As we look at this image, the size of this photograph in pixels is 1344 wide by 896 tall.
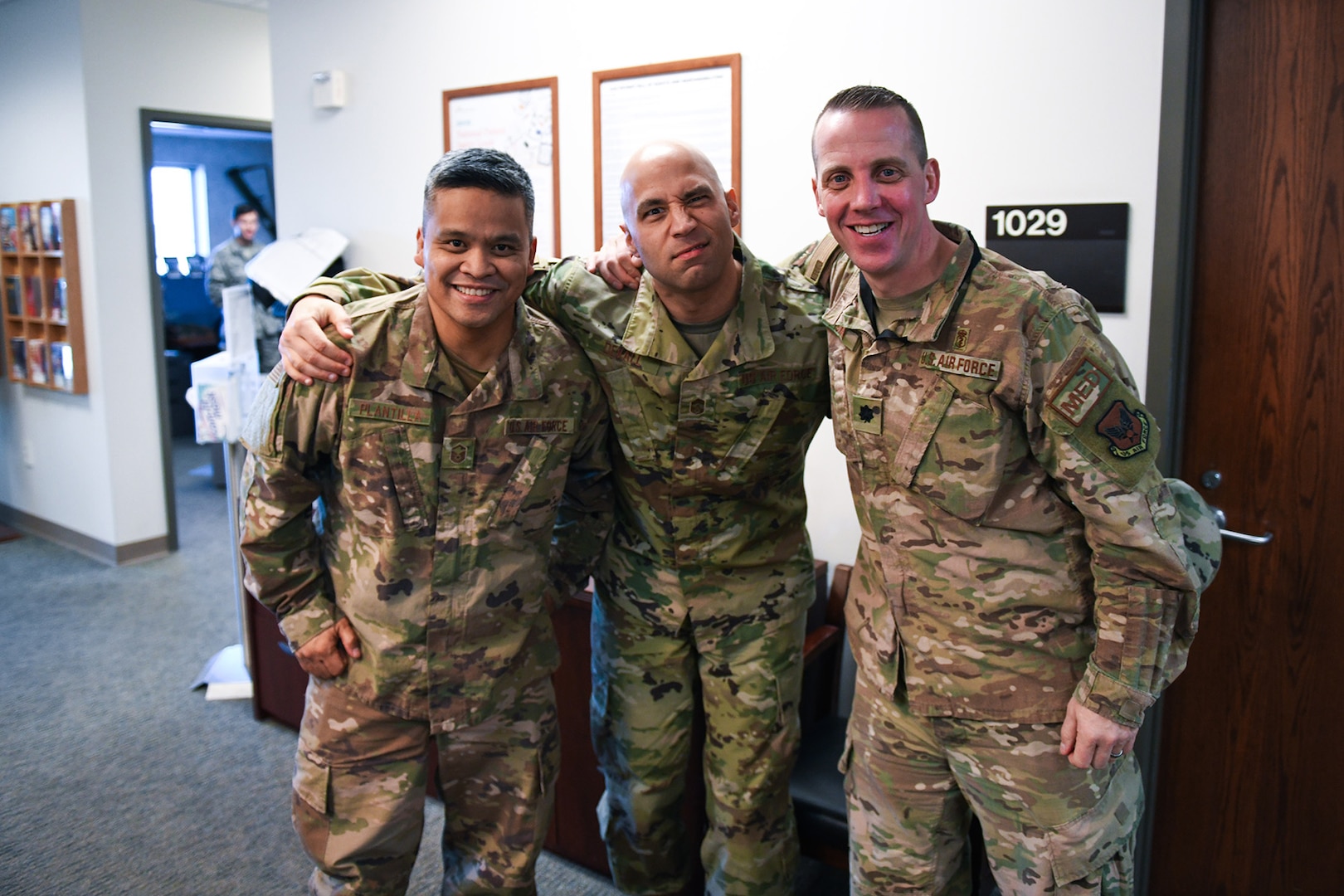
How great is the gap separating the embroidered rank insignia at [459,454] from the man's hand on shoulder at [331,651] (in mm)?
359

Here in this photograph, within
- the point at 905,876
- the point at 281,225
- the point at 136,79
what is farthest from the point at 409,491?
the point at 136,79

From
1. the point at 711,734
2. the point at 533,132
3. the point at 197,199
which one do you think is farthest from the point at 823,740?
the point at 197,199

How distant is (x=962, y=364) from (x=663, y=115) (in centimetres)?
164

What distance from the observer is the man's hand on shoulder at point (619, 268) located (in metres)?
1.96

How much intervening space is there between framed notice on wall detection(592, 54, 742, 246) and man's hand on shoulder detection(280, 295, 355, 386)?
1.07m

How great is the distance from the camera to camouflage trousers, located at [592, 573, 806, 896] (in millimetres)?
1951

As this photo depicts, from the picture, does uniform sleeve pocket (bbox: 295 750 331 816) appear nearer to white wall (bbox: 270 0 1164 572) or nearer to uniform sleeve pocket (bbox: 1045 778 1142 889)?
uniform sleeve pocket (bbox: 1045 778 1142 889)

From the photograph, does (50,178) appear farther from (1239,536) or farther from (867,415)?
(1239,536)

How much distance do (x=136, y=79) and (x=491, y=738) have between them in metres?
4.54

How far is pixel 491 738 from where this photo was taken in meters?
1.87

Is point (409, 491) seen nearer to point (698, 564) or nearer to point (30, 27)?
point (698, 564)

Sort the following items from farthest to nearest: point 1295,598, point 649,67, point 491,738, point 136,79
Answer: point 136,79 → point 649,67 → point 1295,598 → point 491,738

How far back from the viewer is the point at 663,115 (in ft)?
9.34

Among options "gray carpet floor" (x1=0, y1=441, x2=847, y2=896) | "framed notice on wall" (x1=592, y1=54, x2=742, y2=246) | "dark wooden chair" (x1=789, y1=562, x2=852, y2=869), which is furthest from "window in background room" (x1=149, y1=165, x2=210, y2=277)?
"dark wooden chair" (x1=789, y1=562, x2=852, y2=869)
